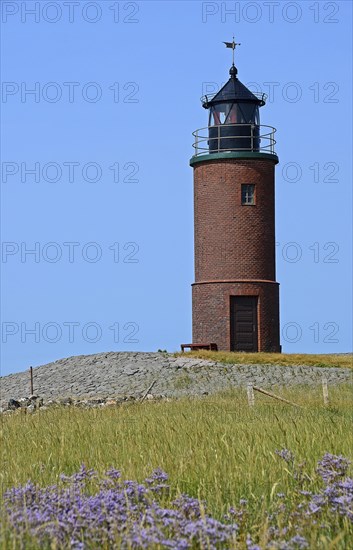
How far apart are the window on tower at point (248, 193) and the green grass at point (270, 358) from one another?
4.64 m

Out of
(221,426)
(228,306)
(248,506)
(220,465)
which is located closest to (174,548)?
(248,506)

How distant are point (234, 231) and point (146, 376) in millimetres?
5807

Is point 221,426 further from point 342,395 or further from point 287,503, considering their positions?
point 342,395

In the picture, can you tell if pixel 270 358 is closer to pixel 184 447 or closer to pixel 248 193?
pixel 248 193

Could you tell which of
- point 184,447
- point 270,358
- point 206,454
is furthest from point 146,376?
point 206,454

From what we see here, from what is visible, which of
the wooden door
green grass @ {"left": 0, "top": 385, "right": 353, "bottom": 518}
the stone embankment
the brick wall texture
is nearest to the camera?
green grass @ {"left": 0, "top": 385, "right": 353, "bottom": 518}

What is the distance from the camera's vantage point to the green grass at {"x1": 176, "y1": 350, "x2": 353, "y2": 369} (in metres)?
26.1

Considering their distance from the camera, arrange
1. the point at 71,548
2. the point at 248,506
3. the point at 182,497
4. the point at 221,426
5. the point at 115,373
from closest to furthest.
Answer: the point at 71,548
the point at 182,497
the point at 248,506
the point at 221,426
the point at 115,373

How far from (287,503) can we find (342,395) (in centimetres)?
1331

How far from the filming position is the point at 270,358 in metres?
26.6

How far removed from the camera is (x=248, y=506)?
533 centimetres

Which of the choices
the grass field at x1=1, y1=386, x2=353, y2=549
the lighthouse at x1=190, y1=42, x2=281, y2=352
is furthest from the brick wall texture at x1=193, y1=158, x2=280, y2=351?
the grass field at x1=1, y1=386, x2=353, y2=549

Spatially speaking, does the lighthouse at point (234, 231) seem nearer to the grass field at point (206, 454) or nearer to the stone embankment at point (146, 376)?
the stone embankment at point (146, 376)

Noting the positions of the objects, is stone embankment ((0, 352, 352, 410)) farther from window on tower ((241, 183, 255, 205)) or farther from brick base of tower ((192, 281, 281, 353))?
window on tower ((241, 183, 255, 205))
